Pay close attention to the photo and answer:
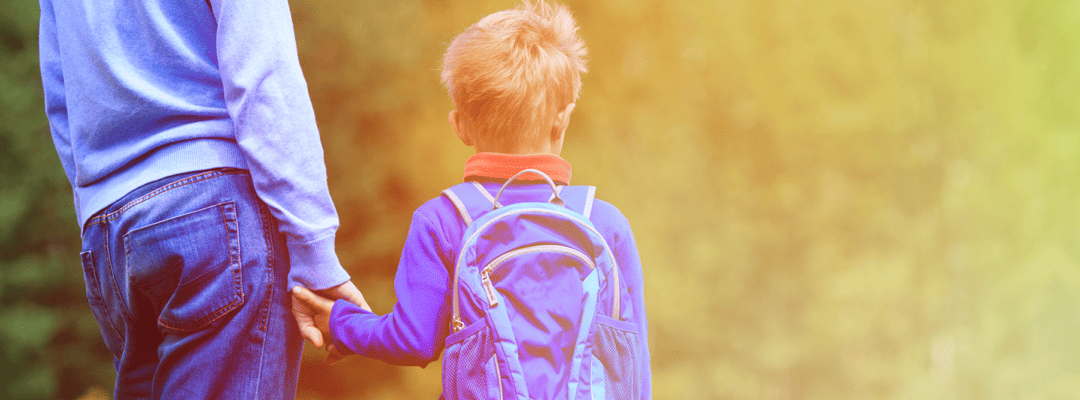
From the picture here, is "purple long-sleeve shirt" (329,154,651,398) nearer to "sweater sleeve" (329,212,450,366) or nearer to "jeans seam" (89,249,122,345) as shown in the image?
"sweater sleeve" (329,212,450,366)

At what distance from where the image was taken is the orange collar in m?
0.91

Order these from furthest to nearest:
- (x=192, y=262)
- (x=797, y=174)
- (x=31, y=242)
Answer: (x=797, y=174) < (x=31, y=242) < (x=192, y=262)

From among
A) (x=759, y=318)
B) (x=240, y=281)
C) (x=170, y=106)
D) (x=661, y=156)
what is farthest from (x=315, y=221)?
(x=759, y=318)

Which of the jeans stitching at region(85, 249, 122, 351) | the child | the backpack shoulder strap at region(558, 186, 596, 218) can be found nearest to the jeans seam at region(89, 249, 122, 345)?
the jeans stitching at region(85, 249, 122, 351)

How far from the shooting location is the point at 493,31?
3.13 ft

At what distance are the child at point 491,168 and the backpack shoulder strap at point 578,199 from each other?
0.02m

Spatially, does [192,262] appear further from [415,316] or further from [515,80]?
[515,80]

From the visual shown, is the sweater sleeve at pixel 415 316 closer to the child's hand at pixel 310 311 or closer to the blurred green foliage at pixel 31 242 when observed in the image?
the child's hand at pixel 310 311

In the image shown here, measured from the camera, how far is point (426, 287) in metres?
0.87

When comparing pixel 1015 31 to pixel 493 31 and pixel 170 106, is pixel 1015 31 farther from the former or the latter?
pixel 170 106

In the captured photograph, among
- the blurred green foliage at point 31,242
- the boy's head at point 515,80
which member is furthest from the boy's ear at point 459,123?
the blurred green foliage at point 31,242

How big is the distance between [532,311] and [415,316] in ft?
0.50

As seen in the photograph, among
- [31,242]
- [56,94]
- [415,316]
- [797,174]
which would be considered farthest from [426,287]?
[797,174]

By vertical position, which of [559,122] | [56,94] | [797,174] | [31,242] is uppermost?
[797,174]
